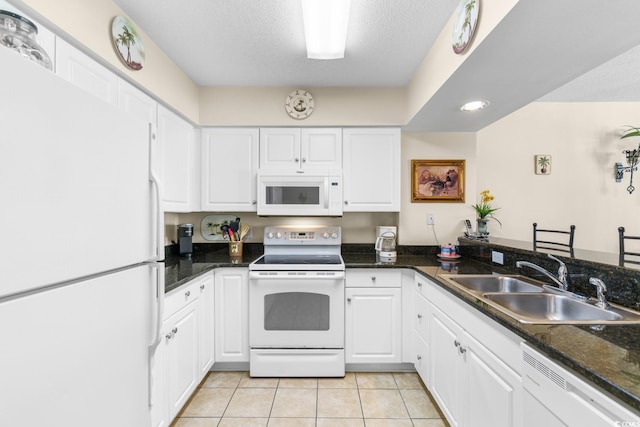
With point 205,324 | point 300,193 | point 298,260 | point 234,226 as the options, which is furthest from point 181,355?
point 300,193

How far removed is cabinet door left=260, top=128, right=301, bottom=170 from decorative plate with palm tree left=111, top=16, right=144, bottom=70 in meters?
1.09

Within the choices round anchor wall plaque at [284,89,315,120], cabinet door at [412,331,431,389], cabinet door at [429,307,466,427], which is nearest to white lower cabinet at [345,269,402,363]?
cabinet door at [412,331,431,389]

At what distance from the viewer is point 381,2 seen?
159cm

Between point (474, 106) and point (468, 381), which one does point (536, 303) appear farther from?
point (474, 106)

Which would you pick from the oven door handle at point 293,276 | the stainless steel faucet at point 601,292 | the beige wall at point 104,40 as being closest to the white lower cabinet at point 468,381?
the stainless steel faucet at point 601,292

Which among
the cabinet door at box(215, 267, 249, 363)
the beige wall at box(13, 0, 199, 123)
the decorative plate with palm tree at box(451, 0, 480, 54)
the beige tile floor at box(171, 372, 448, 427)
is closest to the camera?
the beige wall at box(13, 0, 199, 123)

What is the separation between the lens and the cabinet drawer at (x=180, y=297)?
1.65 metres

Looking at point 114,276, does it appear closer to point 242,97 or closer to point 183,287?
point 183,287

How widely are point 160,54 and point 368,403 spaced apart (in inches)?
111

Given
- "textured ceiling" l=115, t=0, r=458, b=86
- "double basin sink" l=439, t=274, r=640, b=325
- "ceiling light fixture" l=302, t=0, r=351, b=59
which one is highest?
"textured ceiling" l=115, t=0, r=458, b=86

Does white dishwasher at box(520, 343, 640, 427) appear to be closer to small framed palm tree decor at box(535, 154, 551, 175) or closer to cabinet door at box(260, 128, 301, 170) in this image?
cabinet door at box(260, 128, 301, 170)

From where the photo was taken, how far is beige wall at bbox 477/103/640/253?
3188 mm

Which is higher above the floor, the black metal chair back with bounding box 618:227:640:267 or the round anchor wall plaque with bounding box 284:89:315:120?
the round anchor wall plaque with bounding box 284:89:315:120

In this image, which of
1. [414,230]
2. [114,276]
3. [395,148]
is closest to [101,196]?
[114,276]
